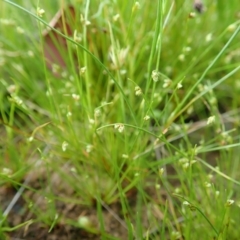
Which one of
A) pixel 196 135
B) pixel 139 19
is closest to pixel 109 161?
pixel 196 135

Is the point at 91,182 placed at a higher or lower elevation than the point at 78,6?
lower

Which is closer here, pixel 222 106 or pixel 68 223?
pixel 68 223

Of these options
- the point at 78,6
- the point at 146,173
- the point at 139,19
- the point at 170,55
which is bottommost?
the point at 146,173

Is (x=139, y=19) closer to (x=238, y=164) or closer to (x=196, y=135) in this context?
(x=196, y=135)

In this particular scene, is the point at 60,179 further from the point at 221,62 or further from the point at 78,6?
the point at 221,62

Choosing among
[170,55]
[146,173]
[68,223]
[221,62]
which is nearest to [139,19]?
[170,55]

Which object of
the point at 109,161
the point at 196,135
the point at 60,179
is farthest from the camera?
the point at 196,135

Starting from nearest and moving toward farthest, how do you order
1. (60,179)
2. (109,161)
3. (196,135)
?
(109,161) < (60,179) < (196,135)
